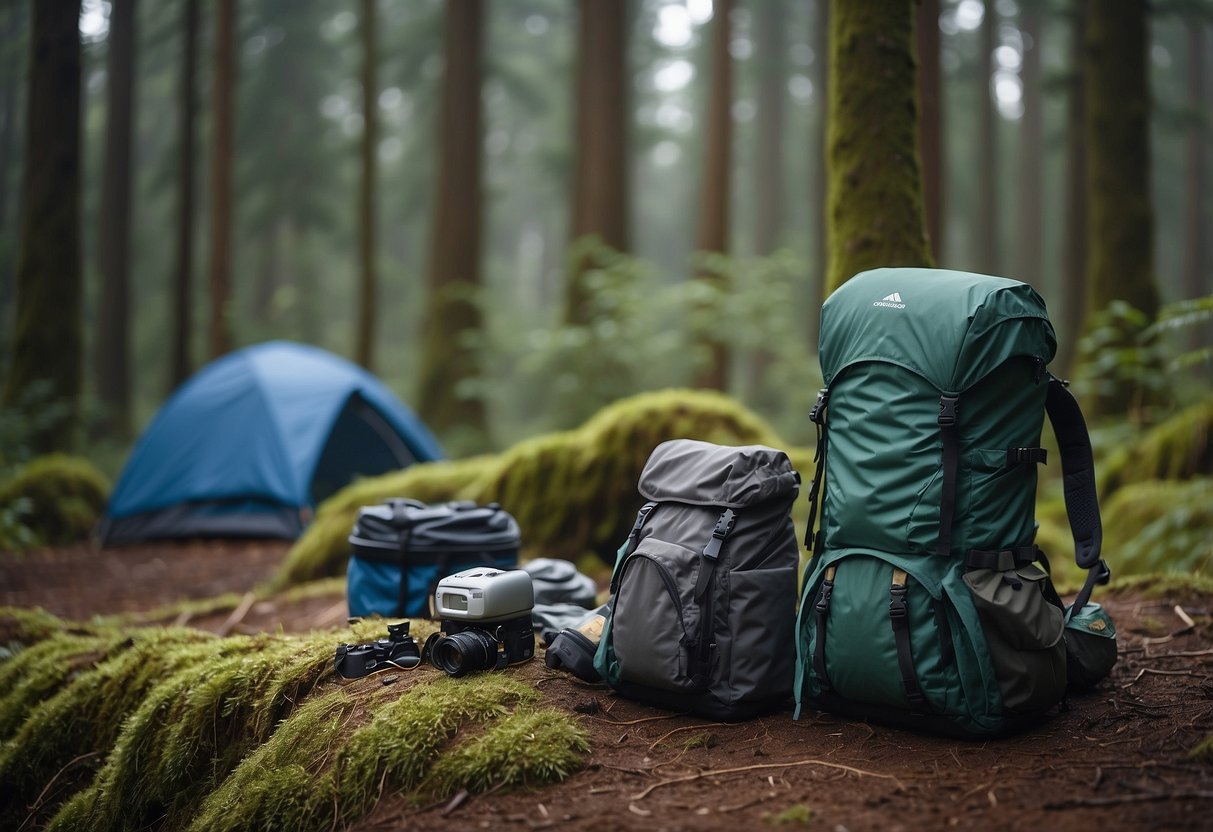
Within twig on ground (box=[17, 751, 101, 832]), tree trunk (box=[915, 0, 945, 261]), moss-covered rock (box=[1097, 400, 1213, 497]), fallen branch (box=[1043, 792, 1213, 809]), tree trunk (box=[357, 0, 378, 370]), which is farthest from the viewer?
tree trunk (box=[357, 0, 378, 370])

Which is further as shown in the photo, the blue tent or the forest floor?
the blue tent

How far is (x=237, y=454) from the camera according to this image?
339 inches

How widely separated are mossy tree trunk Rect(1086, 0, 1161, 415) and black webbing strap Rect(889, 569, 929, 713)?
7.00 meters

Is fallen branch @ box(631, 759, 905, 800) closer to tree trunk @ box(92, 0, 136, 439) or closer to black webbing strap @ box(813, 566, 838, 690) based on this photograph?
black webbing strap @ box(813, 566, 838, 690)

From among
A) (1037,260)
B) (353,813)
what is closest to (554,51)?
(1037,260)

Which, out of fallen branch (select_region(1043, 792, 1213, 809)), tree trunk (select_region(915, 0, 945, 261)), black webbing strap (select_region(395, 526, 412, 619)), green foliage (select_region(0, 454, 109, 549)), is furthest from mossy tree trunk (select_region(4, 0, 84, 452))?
fallen branch (select_region(1043, 792, 1213, 809))

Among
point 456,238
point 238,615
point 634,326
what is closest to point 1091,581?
point 238,615

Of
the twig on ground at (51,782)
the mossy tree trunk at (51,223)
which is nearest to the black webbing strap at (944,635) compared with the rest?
the twig on ground at (51,782)

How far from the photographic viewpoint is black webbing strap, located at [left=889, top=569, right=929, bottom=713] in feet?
9.30

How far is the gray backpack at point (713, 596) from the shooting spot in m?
3.02

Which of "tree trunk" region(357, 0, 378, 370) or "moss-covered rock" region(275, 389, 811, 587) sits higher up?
"tree trunk" region(357, 0, 378, 370)

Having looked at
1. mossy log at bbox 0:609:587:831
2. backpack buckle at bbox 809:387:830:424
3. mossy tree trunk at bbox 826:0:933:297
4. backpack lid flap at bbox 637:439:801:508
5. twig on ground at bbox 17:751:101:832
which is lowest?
twig on ground at bbox 17:751:101:832

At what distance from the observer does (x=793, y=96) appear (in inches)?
1209

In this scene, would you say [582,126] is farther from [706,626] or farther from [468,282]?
[706,626]
